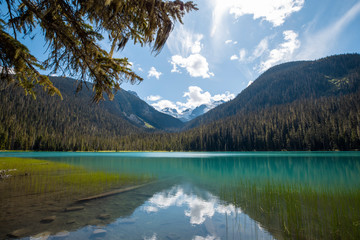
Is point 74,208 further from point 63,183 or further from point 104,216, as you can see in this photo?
point 63,183

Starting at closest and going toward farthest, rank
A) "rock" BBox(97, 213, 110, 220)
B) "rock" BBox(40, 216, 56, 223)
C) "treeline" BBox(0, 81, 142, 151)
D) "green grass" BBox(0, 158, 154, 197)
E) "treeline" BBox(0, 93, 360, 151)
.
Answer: "rock" BBox(40, 216, 56, 223), "rock" BBox(97, 213, 110, 220), "green grass" BBox(0, 158, 154, 197), "treeline" BBox(0, 93, 360, 151), "treeline" BBox(0, 81, 142, 151)

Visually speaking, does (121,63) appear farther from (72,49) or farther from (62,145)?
(62,145)

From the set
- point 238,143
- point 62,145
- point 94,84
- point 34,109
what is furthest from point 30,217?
point 34,109

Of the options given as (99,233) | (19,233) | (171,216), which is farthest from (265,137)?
(19,233)

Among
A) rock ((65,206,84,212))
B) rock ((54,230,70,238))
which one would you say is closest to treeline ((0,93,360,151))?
rock ((65,206,84,212))

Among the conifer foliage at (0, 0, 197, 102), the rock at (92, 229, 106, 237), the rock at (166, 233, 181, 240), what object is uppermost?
the conifer foliage at (0, 0, 197, 102)

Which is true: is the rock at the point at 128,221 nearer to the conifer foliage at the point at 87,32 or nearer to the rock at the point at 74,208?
the rock at the point at 74,208

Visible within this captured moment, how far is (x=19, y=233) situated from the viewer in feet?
17.4

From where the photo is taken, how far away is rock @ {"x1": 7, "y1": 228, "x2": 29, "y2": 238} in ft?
16.9

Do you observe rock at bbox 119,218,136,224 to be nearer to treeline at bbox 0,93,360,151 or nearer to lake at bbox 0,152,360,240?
lake at bbox 0,152,360,240

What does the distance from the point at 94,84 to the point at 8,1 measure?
8.80 feet

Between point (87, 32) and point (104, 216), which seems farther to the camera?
point (104, 216)

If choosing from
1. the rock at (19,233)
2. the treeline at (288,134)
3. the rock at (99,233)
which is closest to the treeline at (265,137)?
the treeline at (288,134)

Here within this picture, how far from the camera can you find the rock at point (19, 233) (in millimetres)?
5152
